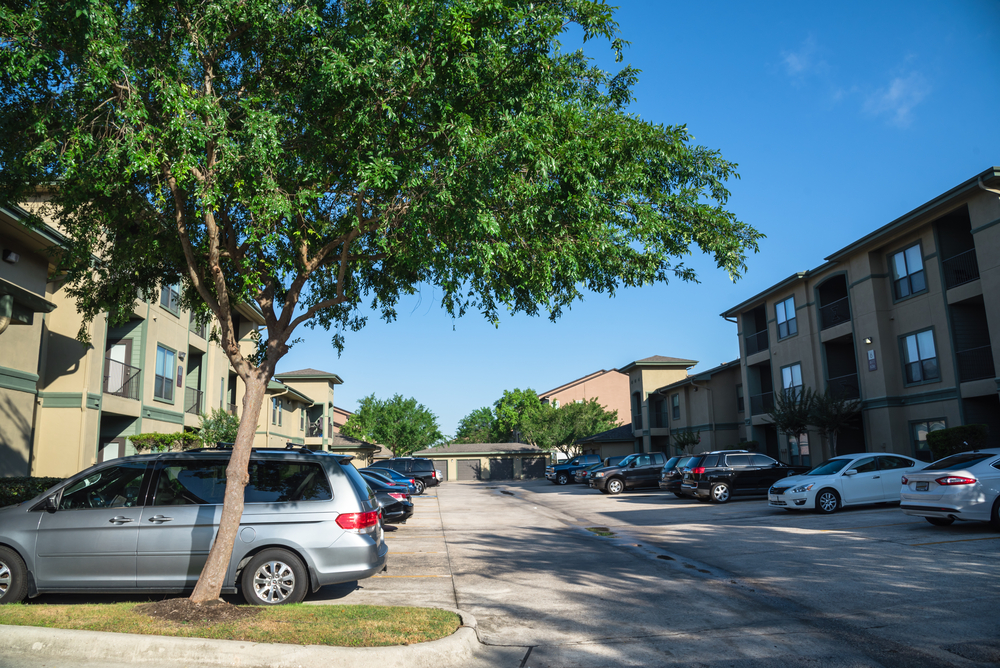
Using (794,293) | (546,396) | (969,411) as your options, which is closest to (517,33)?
(969,411)

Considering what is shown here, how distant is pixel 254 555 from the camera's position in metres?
7.91

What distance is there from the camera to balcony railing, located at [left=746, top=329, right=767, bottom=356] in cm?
3434

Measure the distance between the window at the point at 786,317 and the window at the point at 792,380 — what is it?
1.50 meters

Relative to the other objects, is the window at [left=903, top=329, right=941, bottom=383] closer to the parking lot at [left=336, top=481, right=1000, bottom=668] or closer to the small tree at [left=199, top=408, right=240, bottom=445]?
the parking lot at [left=336, top=481, right=1000, bottom=668]

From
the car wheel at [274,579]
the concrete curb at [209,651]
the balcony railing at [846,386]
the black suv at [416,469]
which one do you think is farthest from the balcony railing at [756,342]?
the concrete curb at [209,651]

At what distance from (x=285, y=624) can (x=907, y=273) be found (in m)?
24.4

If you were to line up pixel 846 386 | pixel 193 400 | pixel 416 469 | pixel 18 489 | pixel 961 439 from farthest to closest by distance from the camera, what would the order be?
pixel 416 469 → pixel 193 400 → pixel 846 386 → pixel 961 439 → pixel 18 489

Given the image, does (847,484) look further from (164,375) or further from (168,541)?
(164,375)

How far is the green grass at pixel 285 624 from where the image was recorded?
6.09m

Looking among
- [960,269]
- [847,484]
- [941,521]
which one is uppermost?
[960,269]

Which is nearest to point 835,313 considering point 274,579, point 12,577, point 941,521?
point 941,521

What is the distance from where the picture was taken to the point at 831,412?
83.4 feet

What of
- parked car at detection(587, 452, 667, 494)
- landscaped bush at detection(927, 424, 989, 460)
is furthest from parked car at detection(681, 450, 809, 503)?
parked car at detection(587, 452, 667, 494)

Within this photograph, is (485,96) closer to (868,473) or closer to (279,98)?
(279,98)
